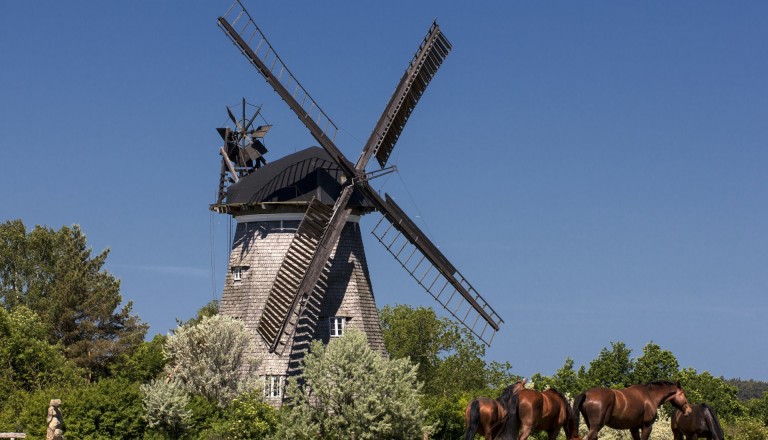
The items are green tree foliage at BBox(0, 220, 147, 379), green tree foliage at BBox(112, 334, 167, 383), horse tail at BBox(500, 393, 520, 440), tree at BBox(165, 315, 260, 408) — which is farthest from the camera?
green tree foliage at BBox(0, 220, 147, 379)

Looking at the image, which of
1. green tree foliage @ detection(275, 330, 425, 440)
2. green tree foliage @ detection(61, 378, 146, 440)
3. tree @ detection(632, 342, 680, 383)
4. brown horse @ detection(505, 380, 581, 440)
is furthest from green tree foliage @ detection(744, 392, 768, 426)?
brown horse @ detection(505, 380, 581, 440)

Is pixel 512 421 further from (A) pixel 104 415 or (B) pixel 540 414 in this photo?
(A) pixel 104 415

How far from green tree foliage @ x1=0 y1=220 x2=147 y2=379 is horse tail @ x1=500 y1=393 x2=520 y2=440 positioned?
52.8 meters

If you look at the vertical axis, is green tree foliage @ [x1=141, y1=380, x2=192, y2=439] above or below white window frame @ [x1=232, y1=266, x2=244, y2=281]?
below

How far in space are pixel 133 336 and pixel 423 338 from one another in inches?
933

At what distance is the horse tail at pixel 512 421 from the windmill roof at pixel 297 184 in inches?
913

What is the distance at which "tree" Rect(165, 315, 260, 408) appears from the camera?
54094 mm

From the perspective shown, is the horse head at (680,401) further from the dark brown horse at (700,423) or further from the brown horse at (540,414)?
the brown horse at (540,414)

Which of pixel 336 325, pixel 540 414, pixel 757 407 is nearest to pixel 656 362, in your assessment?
pixel 757 407

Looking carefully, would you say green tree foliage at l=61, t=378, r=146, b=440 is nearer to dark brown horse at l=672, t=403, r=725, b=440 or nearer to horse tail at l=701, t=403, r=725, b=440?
dark brown horse at l=672, t=403, r=725, b=440

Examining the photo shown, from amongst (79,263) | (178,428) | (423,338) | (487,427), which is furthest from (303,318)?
(423,338)

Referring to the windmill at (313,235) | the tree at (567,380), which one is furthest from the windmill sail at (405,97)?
the tree at (567,380)

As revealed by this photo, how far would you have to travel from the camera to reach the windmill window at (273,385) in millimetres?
56094

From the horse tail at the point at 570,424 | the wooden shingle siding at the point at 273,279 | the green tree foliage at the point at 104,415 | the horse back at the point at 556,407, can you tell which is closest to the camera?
the horse back at the point at 556,407
